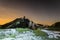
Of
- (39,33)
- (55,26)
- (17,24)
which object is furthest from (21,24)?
(55,26)

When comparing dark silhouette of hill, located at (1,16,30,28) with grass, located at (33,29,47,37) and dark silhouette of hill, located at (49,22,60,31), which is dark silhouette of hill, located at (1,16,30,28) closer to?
grass, located at (33,29,47,37)

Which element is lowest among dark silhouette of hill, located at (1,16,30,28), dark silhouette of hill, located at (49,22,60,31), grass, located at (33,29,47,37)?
grass, located at (33,29,47,37)

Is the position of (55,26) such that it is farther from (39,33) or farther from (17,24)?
(17,24)

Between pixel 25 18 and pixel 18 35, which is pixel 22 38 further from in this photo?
pixel 25 18

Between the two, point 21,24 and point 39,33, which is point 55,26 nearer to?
point 39,33

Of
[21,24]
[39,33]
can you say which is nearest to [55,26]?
[39,33]

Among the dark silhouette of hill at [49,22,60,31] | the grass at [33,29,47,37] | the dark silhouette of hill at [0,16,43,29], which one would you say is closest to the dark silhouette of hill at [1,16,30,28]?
the dark silhouette of hill at [0,16,43,29]

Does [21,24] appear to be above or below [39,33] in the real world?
above

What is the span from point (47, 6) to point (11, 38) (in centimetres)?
60

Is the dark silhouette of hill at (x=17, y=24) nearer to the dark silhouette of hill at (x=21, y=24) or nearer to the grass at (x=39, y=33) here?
the dark silhouette of hill at (x=21, y=24)

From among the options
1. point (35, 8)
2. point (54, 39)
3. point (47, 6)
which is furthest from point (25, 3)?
point (54, 39)

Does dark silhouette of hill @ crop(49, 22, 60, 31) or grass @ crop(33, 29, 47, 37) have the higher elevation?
dark silhouette of hill @ crop(49, 22, 60, 31)

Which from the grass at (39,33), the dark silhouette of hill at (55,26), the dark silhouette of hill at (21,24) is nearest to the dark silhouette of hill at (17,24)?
the dark silhouette of hill at (21,24)

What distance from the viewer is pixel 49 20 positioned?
1.86m
